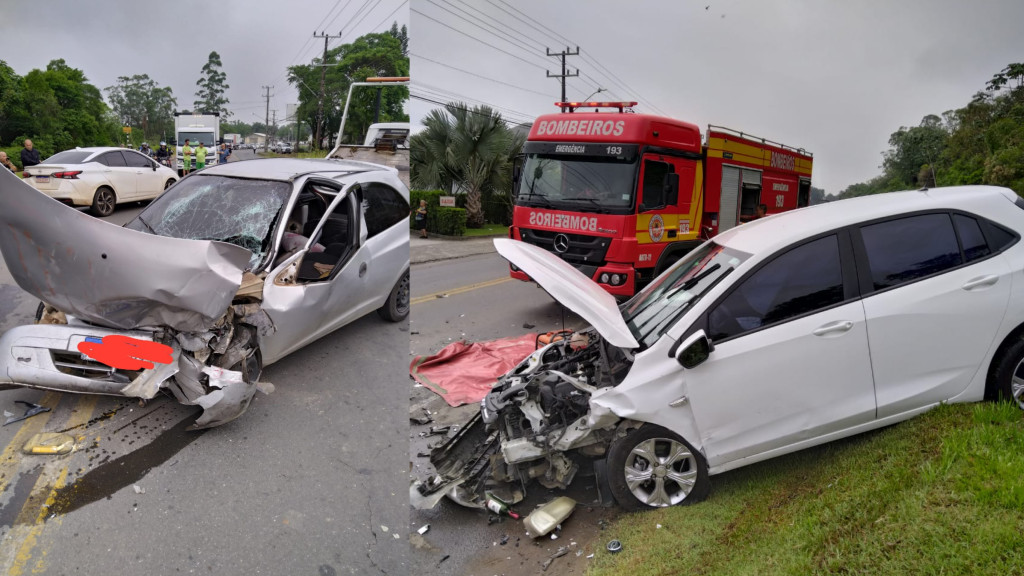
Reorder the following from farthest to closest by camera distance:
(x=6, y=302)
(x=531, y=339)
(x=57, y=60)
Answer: (x=531, y=339) < (x=6, y=302) < (x=57, y=60)

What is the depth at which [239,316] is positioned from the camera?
14.4 ft

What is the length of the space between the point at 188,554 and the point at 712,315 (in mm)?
2699

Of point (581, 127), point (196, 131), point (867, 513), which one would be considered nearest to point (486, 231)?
point (581, 127)

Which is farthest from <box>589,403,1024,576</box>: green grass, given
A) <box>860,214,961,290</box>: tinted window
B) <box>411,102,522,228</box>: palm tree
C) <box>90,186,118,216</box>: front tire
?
<box>411,102,522,228</box>: palm tree

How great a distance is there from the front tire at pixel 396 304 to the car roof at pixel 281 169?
1.15 meters

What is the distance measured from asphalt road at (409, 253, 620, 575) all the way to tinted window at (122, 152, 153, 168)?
2404 millimetres

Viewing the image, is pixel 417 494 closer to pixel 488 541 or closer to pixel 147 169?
pixel 488 541

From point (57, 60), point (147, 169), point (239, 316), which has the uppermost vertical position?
point (57, 60)

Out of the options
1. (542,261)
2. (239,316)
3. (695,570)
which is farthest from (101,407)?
(695,570)

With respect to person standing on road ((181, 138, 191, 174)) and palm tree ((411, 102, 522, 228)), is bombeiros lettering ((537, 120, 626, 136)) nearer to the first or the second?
palm tree ((411, 102, 522, 228))

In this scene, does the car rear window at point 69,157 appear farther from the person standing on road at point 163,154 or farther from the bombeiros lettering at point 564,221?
the bombeiros lettering at point 564,221

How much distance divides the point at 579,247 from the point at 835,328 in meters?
4.34

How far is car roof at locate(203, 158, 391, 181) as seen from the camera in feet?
15.8

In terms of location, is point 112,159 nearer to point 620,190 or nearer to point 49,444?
point 49,444
